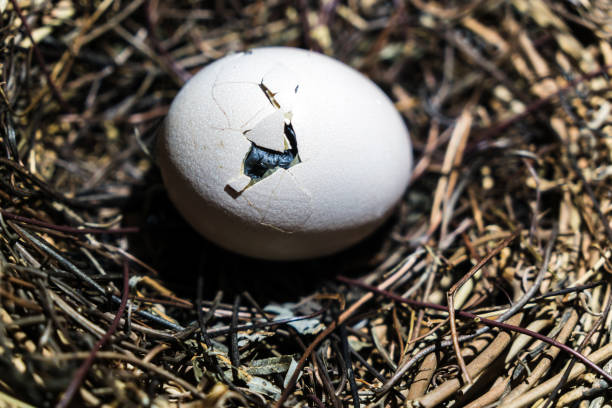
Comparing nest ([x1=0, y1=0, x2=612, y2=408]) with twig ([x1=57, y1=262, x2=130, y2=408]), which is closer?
twig ([x1=57, y1=262, x2=130, y2=408])

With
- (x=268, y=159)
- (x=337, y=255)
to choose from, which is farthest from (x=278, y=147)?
(x=337, y=255)

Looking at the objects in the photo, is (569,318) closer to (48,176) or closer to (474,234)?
(474,234)

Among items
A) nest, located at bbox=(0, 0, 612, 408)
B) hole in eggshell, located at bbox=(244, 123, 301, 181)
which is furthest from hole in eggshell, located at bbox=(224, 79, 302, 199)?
nest, located at bbox=(0, 0, 612, 408)

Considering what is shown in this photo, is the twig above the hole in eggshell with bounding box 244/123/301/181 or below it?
below

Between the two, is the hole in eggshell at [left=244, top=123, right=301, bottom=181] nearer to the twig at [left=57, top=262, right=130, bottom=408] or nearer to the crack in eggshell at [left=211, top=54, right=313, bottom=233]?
the crack in eggshell at [left=211, top=54, right=313, bottom=233]

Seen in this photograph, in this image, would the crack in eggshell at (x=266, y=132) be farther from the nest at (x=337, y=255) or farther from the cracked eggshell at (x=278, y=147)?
the nest at (x=337, y=255)

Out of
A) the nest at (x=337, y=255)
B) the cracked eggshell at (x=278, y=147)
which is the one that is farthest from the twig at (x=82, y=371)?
the cracked eggshell at (x=278, y=147)
